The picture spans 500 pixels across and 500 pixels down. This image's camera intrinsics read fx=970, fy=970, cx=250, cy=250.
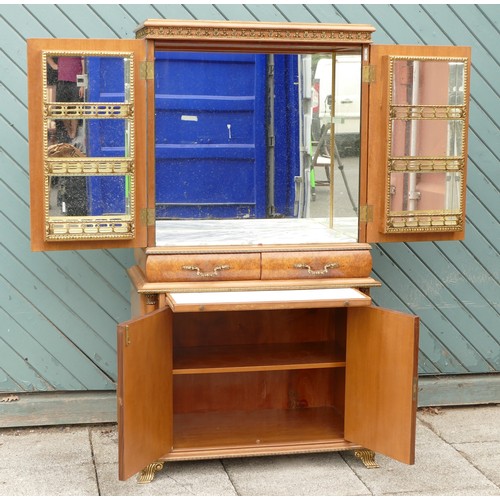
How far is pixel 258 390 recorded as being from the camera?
4887 millimetres

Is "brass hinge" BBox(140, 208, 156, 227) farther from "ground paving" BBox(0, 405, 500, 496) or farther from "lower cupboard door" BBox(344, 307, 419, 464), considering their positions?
"ground paving" BBox(0, 405, 500, 496)

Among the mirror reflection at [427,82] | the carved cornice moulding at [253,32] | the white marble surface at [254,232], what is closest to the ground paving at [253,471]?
the white marble surface at [254,232]

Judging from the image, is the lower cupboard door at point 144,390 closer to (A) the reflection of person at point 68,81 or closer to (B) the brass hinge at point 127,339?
(B) the brass hinge at point 127,339

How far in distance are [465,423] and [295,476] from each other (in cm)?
123

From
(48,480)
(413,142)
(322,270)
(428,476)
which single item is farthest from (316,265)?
(48,480)

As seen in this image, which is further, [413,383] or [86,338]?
[86,338]

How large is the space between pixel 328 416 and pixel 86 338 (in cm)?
132

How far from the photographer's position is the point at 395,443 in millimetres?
4223

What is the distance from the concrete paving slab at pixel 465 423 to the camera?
4932 mm

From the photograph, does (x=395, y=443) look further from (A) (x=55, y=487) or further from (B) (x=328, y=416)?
(A) (x=55, y=487)

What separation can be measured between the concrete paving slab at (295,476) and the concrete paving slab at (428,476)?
0.23 feet

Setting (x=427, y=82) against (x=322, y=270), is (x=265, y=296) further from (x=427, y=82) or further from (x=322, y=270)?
(x=427, y=82)

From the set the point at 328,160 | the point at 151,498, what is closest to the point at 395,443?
the point at 151,498

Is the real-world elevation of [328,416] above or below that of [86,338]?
below
